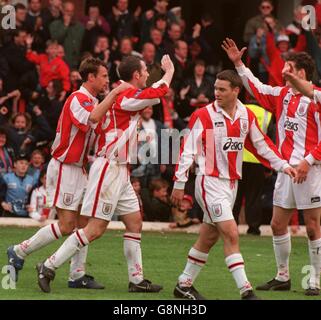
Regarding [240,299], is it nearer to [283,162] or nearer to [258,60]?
[283,162]

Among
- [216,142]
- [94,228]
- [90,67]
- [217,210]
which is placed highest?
[90,67]

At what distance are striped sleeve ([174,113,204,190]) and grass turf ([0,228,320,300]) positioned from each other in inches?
Result: 44.7

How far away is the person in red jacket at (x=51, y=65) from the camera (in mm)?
19297

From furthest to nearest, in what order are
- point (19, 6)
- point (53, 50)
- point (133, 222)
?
point (19, 6) < point (53, 50) < point (133, 222)

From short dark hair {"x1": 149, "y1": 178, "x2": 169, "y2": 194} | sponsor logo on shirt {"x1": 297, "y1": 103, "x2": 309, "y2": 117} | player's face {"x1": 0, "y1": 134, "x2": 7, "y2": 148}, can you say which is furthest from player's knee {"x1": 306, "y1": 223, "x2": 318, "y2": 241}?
player's face {"x1": 0, "y1": 134, "x2": 7, "y2": 148}

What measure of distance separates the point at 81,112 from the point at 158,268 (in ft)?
8.23

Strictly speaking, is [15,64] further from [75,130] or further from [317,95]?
[317,95]

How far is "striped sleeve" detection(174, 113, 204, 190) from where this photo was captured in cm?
1105

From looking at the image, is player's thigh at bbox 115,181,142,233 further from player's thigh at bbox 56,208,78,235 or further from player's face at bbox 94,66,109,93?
player's face at bbox 94,66,109,93

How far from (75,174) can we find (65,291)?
113 cm

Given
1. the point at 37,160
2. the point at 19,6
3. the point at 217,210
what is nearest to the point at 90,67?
the point at 217,210

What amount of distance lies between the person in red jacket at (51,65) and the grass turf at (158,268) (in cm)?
348

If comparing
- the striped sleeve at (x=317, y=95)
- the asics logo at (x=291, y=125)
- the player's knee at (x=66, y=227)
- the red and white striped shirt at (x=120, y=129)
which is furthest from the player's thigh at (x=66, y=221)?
the striped sleeve at (x=317, y=95)

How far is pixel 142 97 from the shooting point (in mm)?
11406
